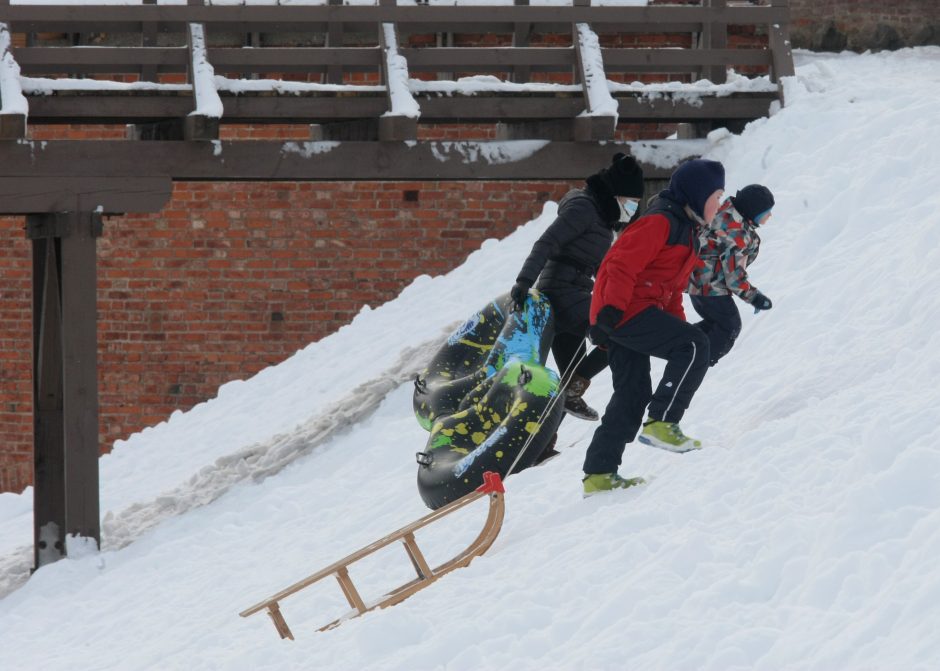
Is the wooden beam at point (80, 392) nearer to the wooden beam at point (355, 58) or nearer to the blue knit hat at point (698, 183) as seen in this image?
the wooden beam at point (355, 58)

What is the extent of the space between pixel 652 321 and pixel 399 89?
366cm

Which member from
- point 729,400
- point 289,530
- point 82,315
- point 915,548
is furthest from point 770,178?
point 915,548

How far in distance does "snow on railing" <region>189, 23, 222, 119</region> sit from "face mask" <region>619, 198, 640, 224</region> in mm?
3089

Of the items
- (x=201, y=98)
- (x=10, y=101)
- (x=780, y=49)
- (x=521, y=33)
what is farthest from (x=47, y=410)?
(x=780, y=49)

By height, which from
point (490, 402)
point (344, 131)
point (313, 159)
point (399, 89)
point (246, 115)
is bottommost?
point (490, 402)

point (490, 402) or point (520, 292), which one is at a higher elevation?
point (520, 292)

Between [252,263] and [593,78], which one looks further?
[252,263]

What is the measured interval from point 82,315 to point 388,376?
2453 mm

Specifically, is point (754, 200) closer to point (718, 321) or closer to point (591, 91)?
point (718, 321)

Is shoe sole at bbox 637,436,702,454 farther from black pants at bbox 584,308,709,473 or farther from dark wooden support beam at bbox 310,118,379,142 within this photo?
dark wooden support beam at bbox 310,118,379,142

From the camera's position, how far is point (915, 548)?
5172 mm

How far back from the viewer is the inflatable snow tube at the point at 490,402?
7.61 metres

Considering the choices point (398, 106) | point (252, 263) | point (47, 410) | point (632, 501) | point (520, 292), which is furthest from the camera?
point (252, 263)

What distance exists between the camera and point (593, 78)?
10.4m
